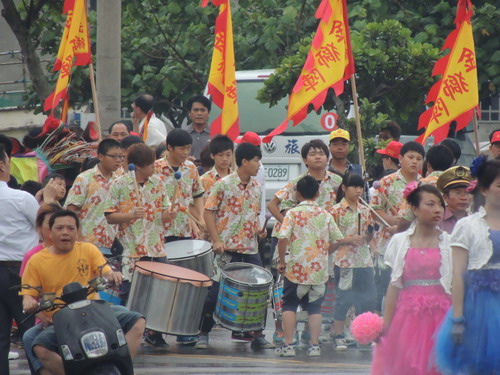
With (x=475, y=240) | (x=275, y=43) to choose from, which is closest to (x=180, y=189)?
Answer: (x=475, y=240)

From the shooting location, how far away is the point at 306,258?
11.9 m

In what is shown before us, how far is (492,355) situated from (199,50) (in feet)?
51.6

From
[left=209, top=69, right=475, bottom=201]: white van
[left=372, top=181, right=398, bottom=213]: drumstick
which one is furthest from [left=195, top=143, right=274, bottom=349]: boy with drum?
[left=209, top=69, right=475, bottom=201]: white van

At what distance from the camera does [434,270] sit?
8.62 meters

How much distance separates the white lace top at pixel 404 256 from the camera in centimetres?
855

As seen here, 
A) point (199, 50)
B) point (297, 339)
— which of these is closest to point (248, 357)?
point (297, 339)

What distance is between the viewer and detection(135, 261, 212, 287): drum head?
37.3 ft

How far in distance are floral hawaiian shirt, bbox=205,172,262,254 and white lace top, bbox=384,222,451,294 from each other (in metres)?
3.69

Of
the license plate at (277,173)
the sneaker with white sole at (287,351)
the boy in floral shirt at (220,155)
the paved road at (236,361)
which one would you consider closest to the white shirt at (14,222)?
the paved road at (236,361)

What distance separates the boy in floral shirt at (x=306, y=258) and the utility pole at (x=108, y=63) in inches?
193

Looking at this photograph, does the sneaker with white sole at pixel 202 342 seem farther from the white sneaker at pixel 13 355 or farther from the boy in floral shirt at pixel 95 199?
the white sneaker at pixel 13 355

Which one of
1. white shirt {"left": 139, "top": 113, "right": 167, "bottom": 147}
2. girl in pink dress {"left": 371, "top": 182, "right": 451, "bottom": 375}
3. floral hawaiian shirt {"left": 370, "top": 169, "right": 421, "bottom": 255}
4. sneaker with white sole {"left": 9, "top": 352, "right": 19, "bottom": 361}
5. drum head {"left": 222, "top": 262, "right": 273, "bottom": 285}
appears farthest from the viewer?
white shirt {"left": 139, "top": 113, "right": 167, "bottom": 147}

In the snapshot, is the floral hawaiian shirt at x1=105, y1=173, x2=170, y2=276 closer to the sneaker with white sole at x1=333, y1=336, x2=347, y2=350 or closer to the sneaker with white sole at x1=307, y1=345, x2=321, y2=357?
the sneaker with white sole at x1=307, y1=345, x2=321, y2=357

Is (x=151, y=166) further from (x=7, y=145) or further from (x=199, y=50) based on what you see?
(x=199, y=50)
